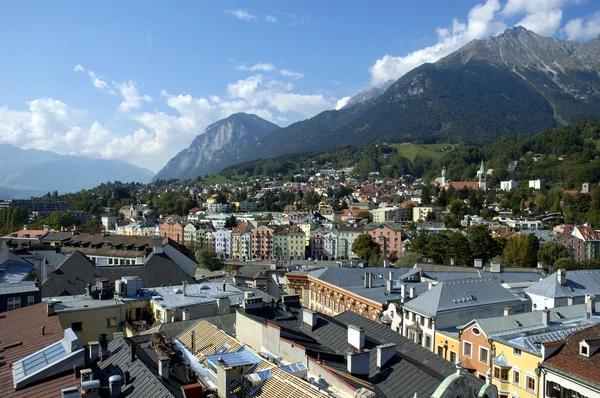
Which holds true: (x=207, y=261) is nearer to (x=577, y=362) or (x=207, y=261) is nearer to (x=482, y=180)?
(x=577, y=362)

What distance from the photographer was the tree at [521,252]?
2790 inches

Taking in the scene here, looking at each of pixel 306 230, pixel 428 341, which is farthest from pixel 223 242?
pixel 428 341

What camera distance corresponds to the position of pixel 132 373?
13.5m

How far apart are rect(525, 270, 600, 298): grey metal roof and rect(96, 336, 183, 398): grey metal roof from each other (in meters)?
26.9

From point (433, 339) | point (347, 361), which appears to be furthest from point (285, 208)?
point (347, 361)

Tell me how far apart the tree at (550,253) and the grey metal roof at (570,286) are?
38.8 meters

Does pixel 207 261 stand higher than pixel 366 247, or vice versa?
pixel 366 247

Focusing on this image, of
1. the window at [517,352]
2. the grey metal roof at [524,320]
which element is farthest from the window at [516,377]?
the grey metal roof at [524,320]

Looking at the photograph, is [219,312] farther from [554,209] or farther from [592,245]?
[554,209]

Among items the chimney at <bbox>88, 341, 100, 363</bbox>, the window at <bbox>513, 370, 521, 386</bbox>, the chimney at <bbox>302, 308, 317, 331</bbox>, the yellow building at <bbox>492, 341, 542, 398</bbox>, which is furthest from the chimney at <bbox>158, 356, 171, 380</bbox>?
the window at <bbox>513, 370, 521, 386</bbox>

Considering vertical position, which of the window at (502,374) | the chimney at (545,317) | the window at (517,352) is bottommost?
the window at (502,374)

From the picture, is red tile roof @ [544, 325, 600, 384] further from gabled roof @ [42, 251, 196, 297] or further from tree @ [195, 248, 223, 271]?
tree @ [195, 248, 223, 271]

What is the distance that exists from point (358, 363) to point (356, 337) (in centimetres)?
172

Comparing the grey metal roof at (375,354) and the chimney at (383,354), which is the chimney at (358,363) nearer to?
the grey metal roof at (375,354)
